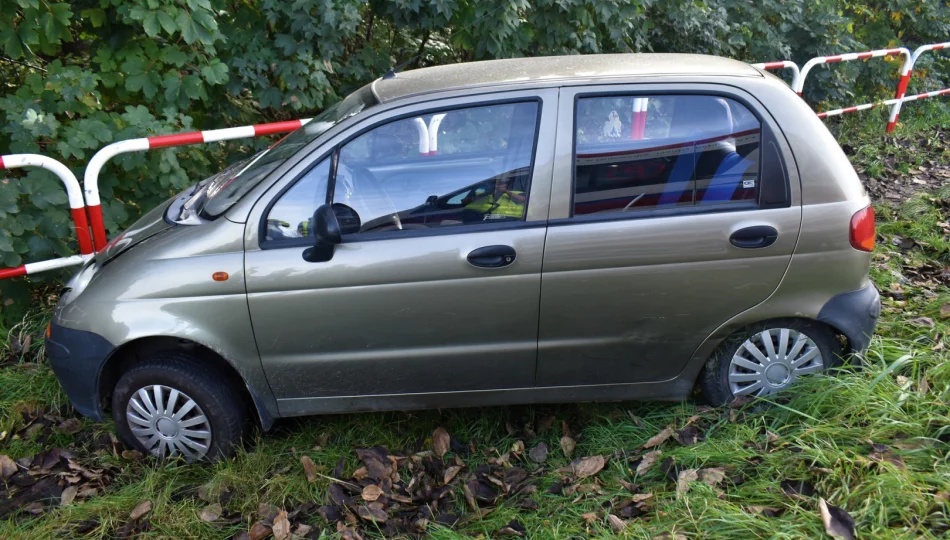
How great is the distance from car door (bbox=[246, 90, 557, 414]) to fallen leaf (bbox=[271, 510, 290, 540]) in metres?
0.64

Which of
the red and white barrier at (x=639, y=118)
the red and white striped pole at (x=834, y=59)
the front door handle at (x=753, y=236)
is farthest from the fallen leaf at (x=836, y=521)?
the red and white striped pole at (x=834, y=59)

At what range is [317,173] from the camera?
3020mm

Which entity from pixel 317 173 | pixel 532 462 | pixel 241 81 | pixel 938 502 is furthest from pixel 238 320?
pixel 241 81

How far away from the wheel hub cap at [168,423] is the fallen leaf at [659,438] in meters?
2.01

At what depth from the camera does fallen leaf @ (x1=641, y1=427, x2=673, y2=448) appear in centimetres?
321

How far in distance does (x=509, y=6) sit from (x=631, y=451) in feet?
12.5

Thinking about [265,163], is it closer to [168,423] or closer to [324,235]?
[324,235]

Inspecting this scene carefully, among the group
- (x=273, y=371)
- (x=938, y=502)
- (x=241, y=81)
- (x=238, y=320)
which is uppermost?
(x=241, y=81)

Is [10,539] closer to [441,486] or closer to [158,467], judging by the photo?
[158,467]

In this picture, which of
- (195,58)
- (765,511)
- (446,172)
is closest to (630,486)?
(765,511)

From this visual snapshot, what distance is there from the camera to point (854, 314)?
318 cm

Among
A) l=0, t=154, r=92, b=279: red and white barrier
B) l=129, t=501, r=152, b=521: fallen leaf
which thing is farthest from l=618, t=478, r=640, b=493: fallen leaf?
l=0, t=154, r=92, b=279: red and white barrier

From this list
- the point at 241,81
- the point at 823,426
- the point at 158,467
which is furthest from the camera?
the point at 241,81

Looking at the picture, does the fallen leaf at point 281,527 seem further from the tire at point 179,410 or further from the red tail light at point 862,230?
the red tail light at point 862,230
